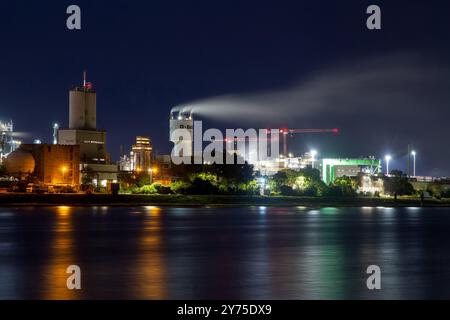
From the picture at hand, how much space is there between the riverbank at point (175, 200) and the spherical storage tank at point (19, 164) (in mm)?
25724

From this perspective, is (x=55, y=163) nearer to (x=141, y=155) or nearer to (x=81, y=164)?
(x=81, y=164)

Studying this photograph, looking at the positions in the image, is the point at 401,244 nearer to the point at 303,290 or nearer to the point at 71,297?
the point at 303,290

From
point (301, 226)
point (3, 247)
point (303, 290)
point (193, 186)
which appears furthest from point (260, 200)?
point (303, 290)

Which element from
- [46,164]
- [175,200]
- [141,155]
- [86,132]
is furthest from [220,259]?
[141,155]

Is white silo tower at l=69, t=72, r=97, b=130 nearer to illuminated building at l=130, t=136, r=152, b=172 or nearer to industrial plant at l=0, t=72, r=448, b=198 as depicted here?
industrial plant at l=0, t=72, r=448, b=198

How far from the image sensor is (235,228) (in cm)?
4825

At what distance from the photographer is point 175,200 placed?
88.9 m

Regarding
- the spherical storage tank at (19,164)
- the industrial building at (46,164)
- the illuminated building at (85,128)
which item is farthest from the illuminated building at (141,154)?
the spherical storage tank at (19,164)

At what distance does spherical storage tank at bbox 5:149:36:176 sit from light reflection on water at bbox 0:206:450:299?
62363 millimetres

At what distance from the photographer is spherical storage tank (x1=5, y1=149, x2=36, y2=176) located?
370 feet

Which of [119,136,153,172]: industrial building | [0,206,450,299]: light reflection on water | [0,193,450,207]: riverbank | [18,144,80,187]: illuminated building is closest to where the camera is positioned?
[0,206,450,299]: light reflection on water

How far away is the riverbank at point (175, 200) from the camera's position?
8479cm

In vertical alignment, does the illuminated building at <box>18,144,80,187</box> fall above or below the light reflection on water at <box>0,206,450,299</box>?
above

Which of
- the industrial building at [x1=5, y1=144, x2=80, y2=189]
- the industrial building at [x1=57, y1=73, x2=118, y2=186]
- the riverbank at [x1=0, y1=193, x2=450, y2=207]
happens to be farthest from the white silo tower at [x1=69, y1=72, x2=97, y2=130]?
the riverbank at [x1=0, y1=193, x2=450, y2=207]
